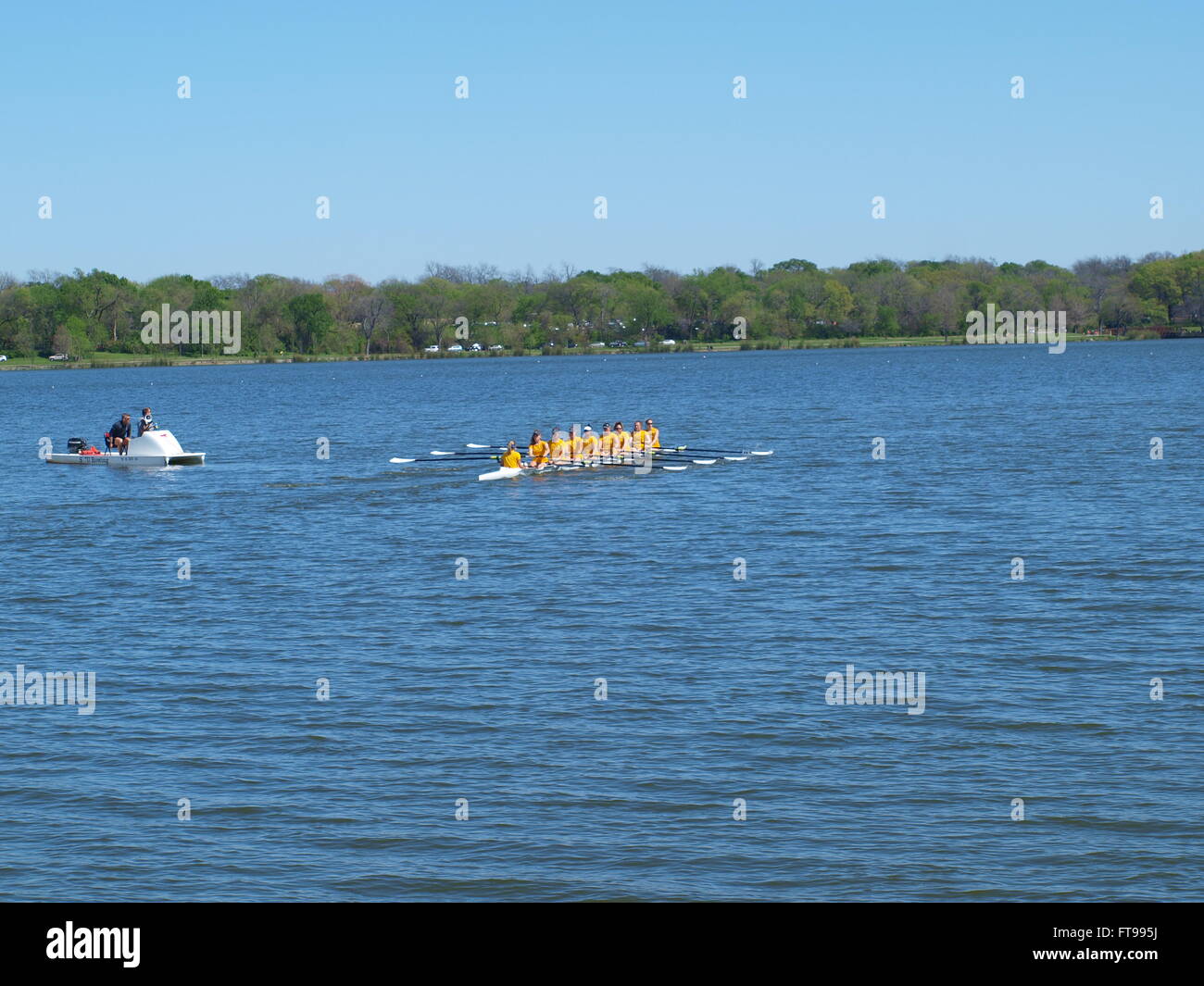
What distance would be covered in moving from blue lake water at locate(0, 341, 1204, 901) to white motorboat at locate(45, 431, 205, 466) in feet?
12.0

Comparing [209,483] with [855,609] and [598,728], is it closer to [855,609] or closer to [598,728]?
[855,609]

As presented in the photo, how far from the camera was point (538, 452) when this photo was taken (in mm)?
46781

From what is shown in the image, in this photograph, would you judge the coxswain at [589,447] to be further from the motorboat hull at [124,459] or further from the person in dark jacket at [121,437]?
the person in dark jacket at [121,437]

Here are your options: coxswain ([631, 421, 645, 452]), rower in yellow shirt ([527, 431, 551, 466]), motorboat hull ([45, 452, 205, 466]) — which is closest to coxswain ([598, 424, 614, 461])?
coxswain ([631, 421, 645, 452])

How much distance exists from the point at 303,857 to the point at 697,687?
7011mm

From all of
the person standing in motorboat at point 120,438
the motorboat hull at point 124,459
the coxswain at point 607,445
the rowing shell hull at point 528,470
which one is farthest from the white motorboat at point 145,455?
the coxswain at point 607,445

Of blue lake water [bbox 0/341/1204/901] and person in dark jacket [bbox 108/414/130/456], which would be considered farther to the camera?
person in dark jacket [bbox 108/414/130/456]

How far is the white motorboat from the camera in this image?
164 feet

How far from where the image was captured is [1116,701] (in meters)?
18.2

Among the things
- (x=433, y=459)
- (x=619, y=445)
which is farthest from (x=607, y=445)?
(x=433, y=459)

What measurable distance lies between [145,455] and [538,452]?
14.1 m

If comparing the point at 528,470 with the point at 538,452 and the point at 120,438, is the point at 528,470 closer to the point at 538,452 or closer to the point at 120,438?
the point at 538,452

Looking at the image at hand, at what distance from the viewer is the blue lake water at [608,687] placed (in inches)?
535

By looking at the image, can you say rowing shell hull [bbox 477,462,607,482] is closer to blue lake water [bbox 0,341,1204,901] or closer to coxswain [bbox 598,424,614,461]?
coxswain [bbox 598,424,614,461]
